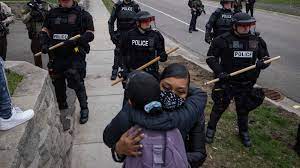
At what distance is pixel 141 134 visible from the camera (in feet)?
7.57

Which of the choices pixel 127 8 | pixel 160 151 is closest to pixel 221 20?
pixel 127 8

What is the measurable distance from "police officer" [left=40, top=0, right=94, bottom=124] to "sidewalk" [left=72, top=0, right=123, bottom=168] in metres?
0.63

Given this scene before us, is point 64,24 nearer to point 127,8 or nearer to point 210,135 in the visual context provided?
point 127,8

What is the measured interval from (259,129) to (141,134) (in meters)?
4.23

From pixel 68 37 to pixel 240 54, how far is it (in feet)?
8.19

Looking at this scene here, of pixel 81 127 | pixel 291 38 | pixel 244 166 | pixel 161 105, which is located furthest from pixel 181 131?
pixel 291 38

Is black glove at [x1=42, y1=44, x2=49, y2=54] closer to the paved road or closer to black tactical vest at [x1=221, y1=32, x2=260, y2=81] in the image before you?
black tactical vest at [x1=221, y1=32, x2=260, y2=81]

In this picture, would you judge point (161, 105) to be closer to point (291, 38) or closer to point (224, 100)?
point (224, 100)

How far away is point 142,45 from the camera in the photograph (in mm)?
5508

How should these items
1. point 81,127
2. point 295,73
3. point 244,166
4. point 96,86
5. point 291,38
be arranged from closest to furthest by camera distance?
1. point 244,166
2. point 81,127
3. point 96,86
4. point 295,73
5. point 291,38

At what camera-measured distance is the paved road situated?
29.3 ft

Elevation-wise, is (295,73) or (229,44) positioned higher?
(229,44)

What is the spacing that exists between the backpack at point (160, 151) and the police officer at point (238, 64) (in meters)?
3.05

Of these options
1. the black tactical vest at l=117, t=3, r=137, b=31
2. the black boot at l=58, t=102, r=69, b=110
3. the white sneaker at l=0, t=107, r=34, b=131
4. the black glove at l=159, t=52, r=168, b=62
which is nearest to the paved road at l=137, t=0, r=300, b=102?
the black tactical vest at l=117, t=3, r=137, b=31
